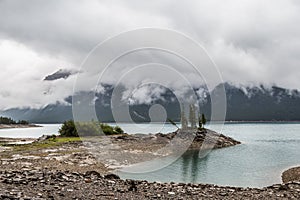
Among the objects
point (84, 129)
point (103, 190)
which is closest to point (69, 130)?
point (84, 129)

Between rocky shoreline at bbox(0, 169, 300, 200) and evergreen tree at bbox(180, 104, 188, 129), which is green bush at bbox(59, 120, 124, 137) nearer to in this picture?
evergreen tree at bbox(180, 104, 188, 129)

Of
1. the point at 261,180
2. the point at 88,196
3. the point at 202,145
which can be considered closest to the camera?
the point at 88,196

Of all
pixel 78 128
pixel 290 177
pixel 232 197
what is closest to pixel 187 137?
pixel 78 128

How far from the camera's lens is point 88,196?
63.4 ft

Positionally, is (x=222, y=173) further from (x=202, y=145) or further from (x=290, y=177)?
(x=202, y=145)

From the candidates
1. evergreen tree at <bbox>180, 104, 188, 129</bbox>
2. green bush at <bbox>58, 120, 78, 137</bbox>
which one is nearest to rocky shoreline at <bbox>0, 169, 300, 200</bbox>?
evergreen tree at <bbox>180, 104, 188, 129</bbox>

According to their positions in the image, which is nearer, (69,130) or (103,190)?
(103,190)

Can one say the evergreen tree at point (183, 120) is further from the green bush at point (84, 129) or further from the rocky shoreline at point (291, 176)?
the rocky shoreline at point (291, 176)

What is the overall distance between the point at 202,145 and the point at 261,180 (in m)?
52.6

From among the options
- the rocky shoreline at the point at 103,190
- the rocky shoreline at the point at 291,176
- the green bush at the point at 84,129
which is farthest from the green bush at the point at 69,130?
the rocky shoreline at the point at 103,190

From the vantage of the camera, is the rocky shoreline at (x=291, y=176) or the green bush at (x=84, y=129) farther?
the green bush at (x=84, y=129)

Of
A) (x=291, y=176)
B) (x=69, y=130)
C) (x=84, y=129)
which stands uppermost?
(x=84, y=129)

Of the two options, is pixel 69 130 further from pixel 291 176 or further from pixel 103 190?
pixel 103 190

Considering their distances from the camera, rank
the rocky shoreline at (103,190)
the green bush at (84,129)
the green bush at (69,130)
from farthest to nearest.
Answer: the green bush at (69,130)
the green bush at (84,129)
the rocky shoreline at (103,190)
